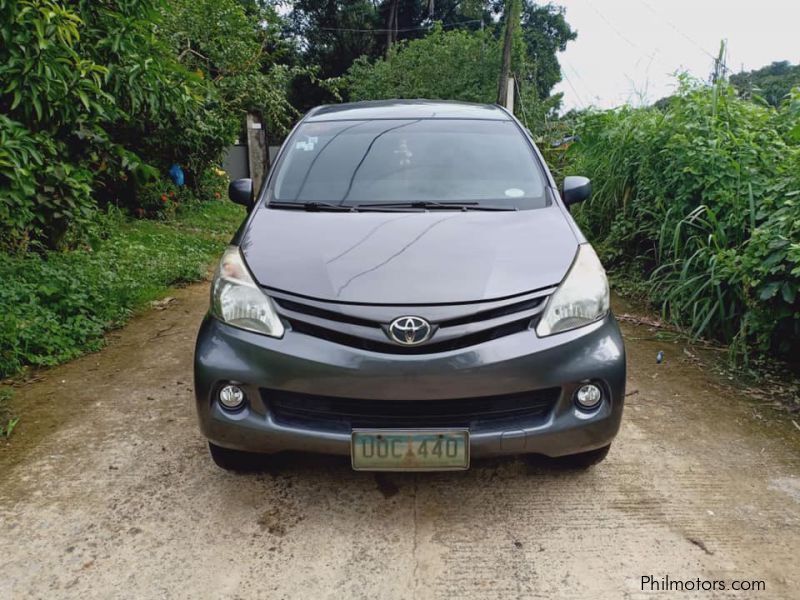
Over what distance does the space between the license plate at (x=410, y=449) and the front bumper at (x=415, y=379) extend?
0.04m

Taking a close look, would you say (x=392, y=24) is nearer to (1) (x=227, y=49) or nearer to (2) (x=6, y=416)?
(1) (x=227, y=49)

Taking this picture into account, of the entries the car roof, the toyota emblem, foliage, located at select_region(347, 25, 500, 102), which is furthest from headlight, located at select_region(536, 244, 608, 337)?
foliage, located at select_region(347, 25, 500, 102)

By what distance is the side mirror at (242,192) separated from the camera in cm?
339

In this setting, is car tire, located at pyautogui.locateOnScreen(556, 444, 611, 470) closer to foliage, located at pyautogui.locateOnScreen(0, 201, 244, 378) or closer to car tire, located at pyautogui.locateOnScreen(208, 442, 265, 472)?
car tire, located at pyautogui.locateOnScreen(208, 442, 265, 472)

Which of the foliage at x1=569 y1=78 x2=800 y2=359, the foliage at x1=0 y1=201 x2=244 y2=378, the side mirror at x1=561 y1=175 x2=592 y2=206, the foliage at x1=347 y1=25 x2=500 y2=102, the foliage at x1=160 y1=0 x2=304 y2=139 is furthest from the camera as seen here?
the foliage at x1=347 y1=25 x2=500 y2=102

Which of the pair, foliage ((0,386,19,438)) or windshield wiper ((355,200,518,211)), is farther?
foliage ((0,386,19,438))

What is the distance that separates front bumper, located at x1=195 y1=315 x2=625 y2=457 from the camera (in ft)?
6.84

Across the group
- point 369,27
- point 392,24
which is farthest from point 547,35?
point 369,27

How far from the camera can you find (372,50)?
27.1 m

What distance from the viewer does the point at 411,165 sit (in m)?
3.19

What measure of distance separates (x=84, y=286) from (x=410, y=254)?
129 inches

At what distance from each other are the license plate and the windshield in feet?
3.98

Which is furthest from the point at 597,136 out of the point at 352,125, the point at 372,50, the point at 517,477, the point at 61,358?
the point at 372,50

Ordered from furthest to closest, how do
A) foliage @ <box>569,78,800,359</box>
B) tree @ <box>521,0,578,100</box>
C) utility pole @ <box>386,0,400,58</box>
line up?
tree @ <box>521,0,578,100</box>
utility pole @ <box>386,0,400,58</box>
foliage @ <box>569,78,800,359</box>
